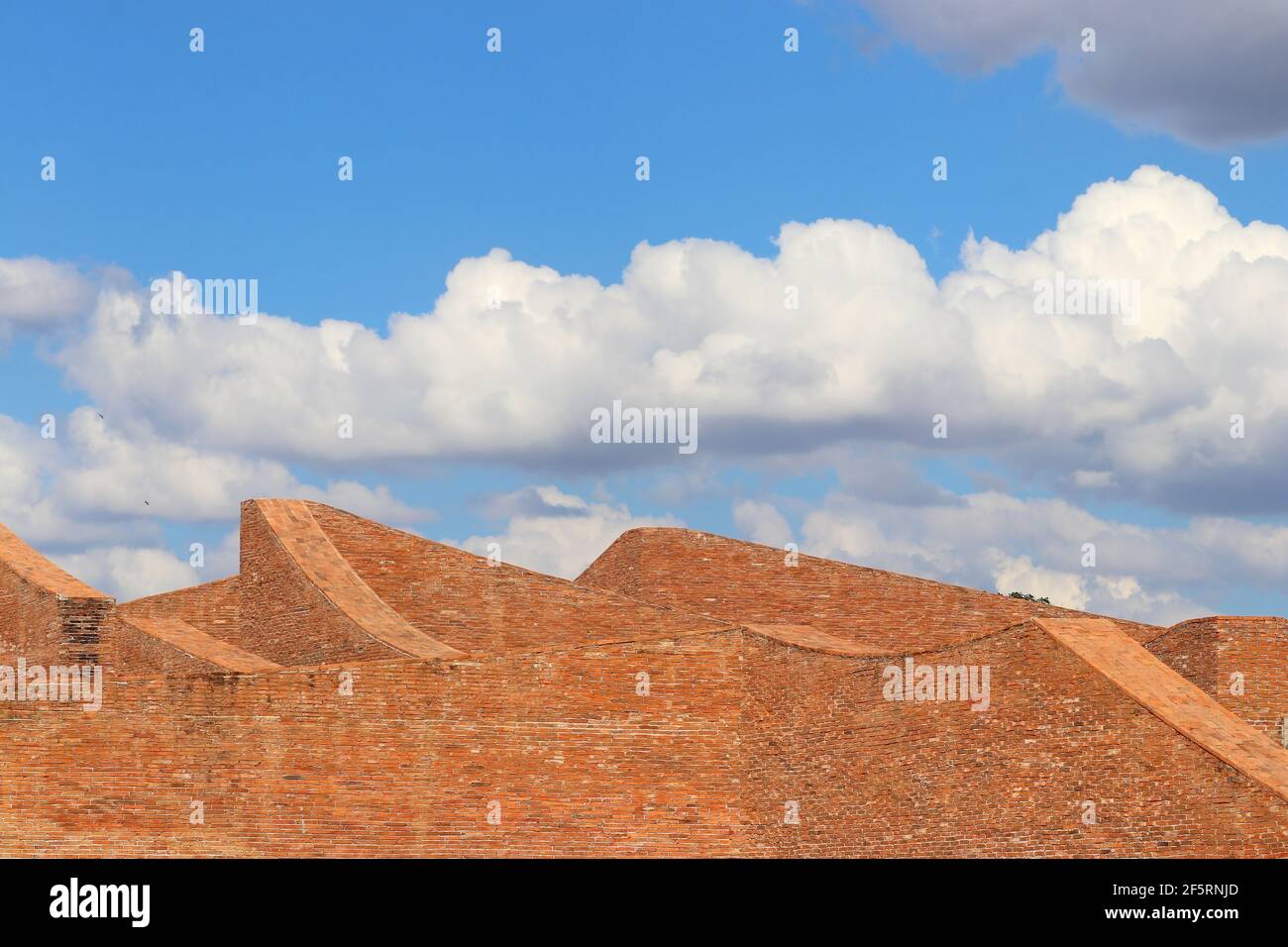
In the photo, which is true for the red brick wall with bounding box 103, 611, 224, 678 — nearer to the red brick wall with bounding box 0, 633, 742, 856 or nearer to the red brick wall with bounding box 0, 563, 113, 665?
the red brick wall with bounding box 0, 563, 113, 665

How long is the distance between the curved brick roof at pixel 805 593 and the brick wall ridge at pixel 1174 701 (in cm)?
771

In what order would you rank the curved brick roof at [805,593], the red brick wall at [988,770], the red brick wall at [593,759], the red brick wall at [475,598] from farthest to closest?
the curved brick roof at [805,593] → the red brick wall at [475,598] → the red brick wall at [593,759] → the red brick wall at [988,770]

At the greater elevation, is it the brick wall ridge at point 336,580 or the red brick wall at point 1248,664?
the brick wall ridge at point 336,580

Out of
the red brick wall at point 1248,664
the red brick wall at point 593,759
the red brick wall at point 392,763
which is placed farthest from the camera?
the red brick wall at point 1248,664

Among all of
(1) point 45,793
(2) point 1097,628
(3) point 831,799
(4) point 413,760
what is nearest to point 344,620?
(4) point 413,760

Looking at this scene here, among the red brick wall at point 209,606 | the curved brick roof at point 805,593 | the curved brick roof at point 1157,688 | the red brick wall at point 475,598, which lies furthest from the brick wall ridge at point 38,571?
the curved brick roof at point 1157,688

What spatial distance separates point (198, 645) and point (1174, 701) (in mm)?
12111

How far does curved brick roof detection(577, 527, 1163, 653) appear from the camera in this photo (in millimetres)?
25047

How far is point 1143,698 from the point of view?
51.5 feet

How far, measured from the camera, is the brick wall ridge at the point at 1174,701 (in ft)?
49.5

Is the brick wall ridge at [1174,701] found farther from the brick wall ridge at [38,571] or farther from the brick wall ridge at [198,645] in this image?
the brick wall ridge at [38,571]

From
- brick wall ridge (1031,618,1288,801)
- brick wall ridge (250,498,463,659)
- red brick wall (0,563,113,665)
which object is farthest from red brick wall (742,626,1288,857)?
red brick wall (0,563,113,665)

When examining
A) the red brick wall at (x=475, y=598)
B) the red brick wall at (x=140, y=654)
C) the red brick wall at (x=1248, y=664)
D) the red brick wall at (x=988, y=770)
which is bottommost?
the red brick wall at (x=988, y=770)
